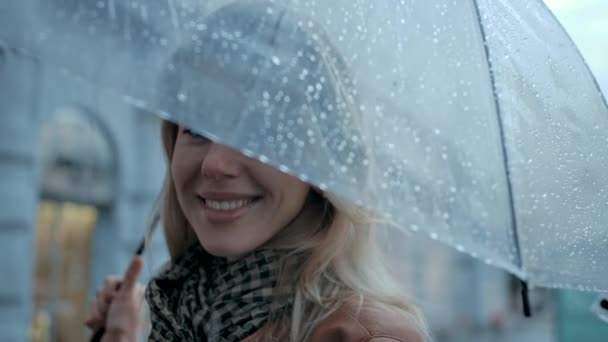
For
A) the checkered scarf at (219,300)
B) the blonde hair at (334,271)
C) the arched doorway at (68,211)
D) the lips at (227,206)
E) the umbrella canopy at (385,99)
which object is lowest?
the arched doorway at (68,211)

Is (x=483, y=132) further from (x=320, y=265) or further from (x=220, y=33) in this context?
(x=220, y=33)

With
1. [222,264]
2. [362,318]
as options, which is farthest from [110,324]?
[362,318]

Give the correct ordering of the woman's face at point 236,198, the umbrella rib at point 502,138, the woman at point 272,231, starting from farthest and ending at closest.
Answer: the woman's face at point 236,198 < the umbrella rib at point 502,138 < the woman at point 272,231

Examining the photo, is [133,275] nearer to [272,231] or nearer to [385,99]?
[272,231]

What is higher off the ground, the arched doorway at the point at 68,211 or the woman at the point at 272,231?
the woman at the point at 272,231

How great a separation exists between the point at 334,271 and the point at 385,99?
394 millimetres

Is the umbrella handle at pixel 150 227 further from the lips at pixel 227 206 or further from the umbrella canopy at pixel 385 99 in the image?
the umbrella canopy at pixel 385 99

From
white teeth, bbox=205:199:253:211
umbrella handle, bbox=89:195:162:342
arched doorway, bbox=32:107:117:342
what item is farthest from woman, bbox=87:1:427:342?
arched doorway, bbox=32:107:117:342

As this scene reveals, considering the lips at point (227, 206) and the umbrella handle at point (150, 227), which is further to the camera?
the umbrella handle at point (150, 227)

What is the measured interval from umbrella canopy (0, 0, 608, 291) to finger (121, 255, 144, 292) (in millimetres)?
900

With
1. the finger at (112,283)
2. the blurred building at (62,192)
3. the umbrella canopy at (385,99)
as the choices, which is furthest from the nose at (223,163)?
the blurred building at (62,192)

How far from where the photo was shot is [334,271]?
1938mm

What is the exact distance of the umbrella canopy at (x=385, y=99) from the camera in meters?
1.45

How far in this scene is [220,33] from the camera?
1.63 meters
